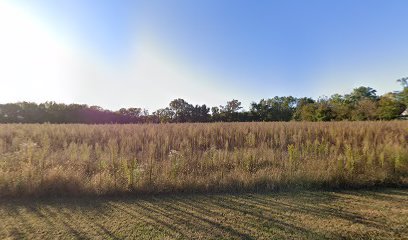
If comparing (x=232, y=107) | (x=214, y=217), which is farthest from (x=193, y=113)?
(x=214, y=217)

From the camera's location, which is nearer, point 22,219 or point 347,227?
point 347,227

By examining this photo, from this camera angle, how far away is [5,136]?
11023 millimetres

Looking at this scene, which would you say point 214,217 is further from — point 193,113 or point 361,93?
point 361,93

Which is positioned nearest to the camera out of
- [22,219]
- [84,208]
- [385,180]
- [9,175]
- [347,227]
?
[347,227]

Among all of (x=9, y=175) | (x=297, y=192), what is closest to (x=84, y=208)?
(x=9, y=175)

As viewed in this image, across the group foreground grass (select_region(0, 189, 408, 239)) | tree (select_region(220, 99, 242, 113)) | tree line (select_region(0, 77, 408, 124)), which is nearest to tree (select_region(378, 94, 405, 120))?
tree line (select_region(0, 77, 408, 124))

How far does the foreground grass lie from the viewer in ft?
10.2

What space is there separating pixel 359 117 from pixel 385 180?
41.6 metres

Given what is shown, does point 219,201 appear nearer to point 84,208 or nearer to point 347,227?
point 347,227

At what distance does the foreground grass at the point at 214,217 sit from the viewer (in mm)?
3094

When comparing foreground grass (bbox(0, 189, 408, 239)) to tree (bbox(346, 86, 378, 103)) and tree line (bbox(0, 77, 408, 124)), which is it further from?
tree (bbox(346, 86, 378, 103))

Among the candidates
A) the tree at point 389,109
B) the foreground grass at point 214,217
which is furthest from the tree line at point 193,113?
the foreground grass at point 214,217

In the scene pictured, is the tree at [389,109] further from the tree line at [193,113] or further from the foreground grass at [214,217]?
the foreground grass at [214,217]

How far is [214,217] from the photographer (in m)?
3.53
